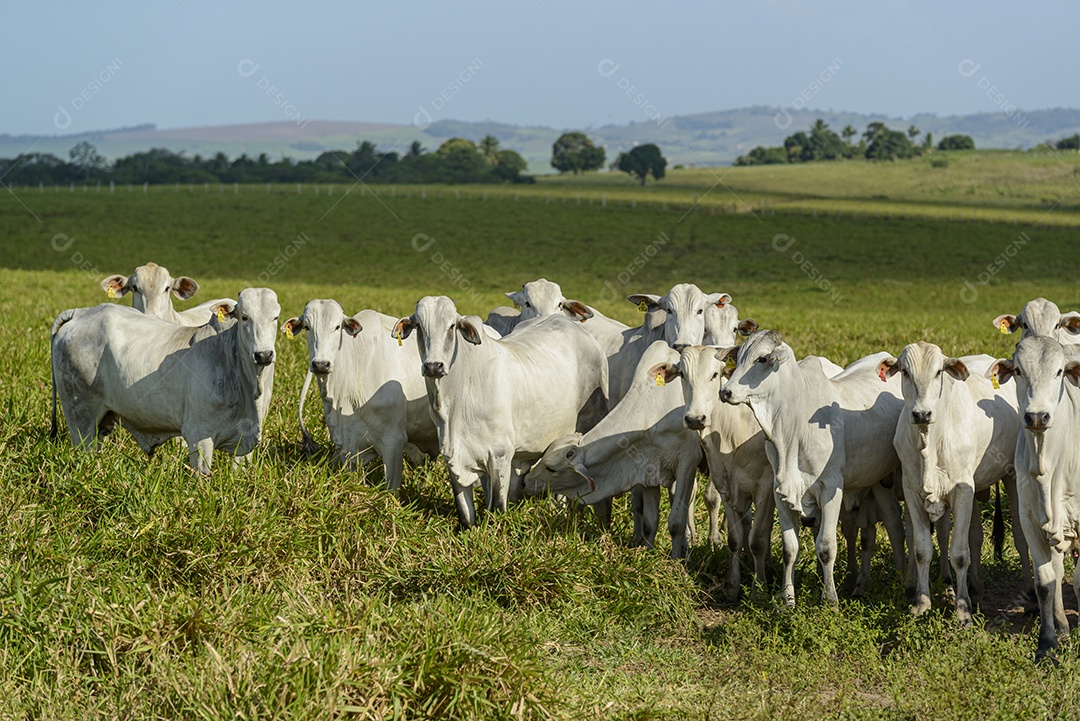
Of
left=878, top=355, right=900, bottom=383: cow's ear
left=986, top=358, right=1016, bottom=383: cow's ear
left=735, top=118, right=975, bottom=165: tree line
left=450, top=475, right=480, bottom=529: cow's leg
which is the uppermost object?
left=735, top=118, right=975, bottom=165: tree line

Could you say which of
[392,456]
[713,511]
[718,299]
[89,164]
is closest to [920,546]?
[713,511]

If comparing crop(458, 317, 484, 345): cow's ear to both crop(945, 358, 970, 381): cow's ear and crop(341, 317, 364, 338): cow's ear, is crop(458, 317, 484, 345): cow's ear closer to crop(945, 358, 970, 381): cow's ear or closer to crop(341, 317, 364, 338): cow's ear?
crop(341, 317, 364, 338): cow's ear

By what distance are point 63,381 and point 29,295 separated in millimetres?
18781

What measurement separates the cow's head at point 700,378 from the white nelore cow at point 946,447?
1.24m

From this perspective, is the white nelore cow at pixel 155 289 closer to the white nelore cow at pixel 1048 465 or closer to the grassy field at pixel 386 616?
the grassy field at pixel 386 616

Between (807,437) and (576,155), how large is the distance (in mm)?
122959

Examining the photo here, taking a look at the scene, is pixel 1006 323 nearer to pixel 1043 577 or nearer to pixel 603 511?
pixel 1043 577

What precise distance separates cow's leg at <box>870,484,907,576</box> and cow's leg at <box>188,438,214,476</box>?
572 centimetres

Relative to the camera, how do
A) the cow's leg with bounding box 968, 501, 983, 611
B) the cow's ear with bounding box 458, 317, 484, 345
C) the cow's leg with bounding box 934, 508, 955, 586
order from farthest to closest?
the cow's ear with bounding box 458, 317, 484, 345 < the cow's leg with bounding box 968, 501, 983, 611 < the cow's leg with bounding box 934, 508, 955, 586

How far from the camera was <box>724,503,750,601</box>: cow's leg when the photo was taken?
902 cm

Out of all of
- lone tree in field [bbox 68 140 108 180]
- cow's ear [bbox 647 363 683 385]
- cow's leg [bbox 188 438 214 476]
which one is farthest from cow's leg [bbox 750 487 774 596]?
lone tree in field [bbox 68 140 108 180]

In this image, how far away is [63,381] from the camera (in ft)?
33.7

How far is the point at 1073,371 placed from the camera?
7.52 m

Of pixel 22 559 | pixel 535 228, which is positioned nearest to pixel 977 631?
pixel 22 559
